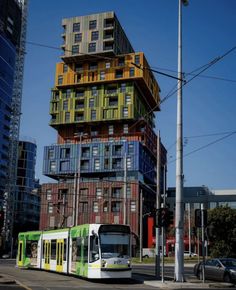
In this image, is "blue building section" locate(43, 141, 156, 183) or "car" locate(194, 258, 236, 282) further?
"blue building section" locate(43, 141, 156, 183)

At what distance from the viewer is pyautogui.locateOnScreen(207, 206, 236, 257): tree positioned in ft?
182

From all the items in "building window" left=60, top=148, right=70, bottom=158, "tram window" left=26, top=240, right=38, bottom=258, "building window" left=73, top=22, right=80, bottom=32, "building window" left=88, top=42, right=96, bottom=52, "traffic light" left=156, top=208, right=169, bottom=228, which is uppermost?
"building window" left=73, top=22, right=80, bottom=32

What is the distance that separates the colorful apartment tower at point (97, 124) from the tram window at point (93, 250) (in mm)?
77704

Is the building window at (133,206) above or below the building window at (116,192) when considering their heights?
below

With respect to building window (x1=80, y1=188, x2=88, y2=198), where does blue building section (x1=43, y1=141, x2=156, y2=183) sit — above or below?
above

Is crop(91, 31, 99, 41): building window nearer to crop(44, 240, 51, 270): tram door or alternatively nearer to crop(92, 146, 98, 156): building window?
crop(92, 146, 98, 156): building window

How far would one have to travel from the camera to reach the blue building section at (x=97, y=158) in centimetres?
10500

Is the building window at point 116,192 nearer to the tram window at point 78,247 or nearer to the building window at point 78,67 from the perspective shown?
the building window at point 78,67

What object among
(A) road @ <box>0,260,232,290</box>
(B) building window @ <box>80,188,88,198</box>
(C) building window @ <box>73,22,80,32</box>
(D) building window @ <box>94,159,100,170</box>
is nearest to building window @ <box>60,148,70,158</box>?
(D) building window @ <box>94,159,100,170</box>

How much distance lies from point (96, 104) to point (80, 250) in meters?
85.5

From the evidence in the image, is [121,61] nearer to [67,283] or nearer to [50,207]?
[50,207]

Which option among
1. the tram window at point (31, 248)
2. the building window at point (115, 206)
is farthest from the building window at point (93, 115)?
the tram window at point (31, 248)

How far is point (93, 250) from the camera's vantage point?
79.9 feet

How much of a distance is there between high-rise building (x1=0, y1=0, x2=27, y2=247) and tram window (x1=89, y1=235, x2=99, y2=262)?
112 meters
